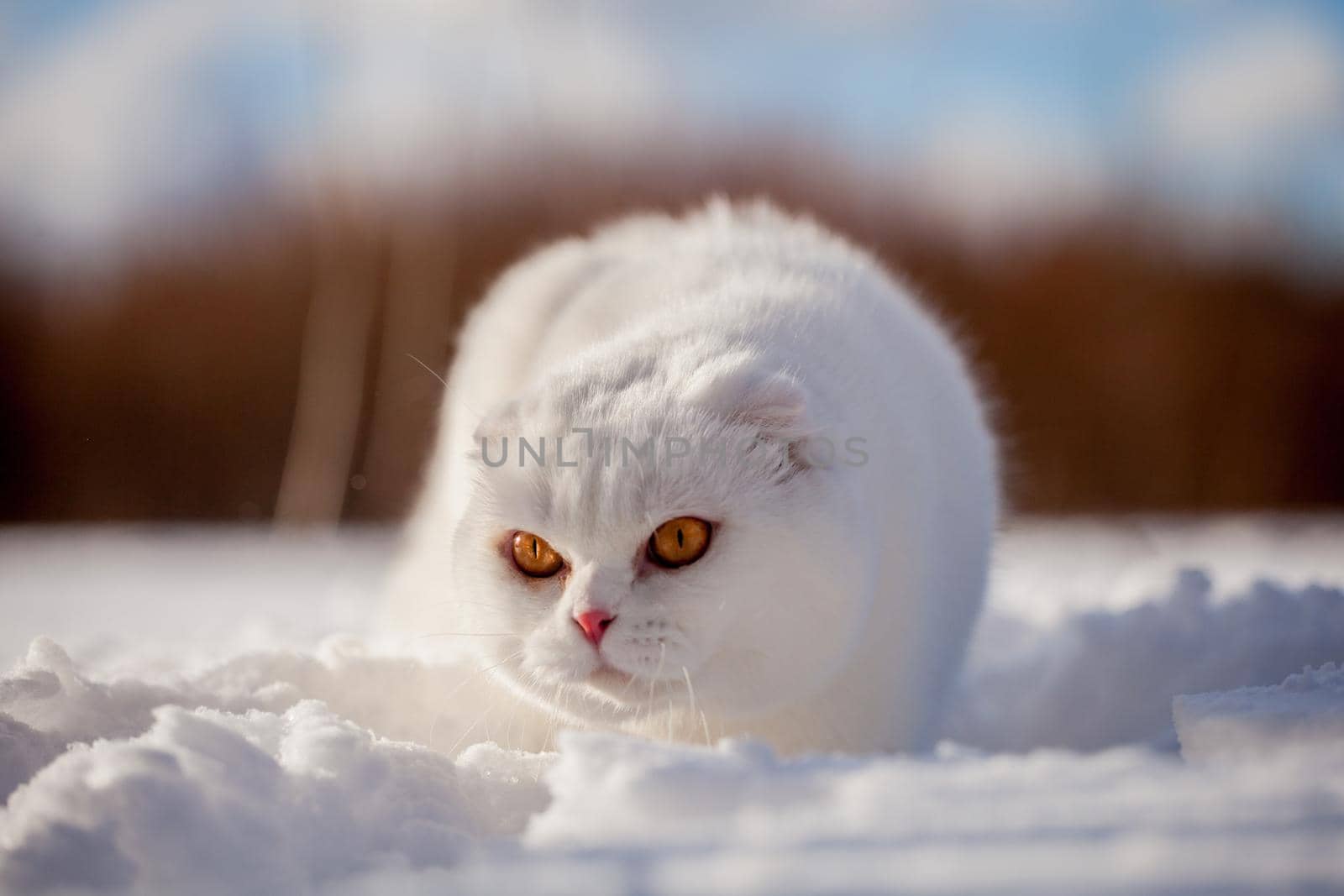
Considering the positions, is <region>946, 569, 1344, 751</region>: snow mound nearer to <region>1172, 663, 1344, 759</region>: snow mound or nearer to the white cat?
the white cat

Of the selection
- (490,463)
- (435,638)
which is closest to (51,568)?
(435,638)

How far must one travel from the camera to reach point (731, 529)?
57.9 inches

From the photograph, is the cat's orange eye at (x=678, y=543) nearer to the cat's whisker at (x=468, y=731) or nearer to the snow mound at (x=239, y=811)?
the snow mound at (x=239, y=811)

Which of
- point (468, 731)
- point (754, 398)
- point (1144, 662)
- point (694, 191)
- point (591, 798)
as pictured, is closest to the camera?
point (591, 798)

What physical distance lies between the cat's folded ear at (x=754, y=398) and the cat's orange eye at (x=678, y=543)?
0.59 ft

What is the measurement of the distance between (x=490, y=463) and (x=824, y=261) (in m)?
0.95

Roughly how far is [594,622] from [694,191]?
469cm

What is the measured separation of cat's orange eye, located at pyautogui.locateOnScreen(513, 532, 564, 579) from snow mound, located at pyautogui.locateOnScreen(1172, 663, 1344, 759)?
2.75ft

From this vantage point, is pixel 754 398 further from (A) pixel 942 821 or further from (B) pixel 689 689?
(A) pixel 942 821

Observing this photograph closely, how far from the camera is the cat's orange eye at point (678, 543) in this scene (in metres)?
1.45

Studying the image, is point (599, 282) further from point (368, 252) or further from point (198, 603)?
point (368, 252)

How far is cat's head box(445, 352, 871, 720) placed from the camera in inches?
55.9

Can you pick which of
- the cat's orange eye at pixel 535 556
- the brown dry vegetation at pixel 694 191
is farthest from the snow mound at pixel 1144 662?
the brown dry vegetation at pixel 694 191

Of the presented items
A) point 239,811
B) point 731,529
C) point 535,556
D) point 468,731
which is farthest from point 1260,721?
point 468,731
